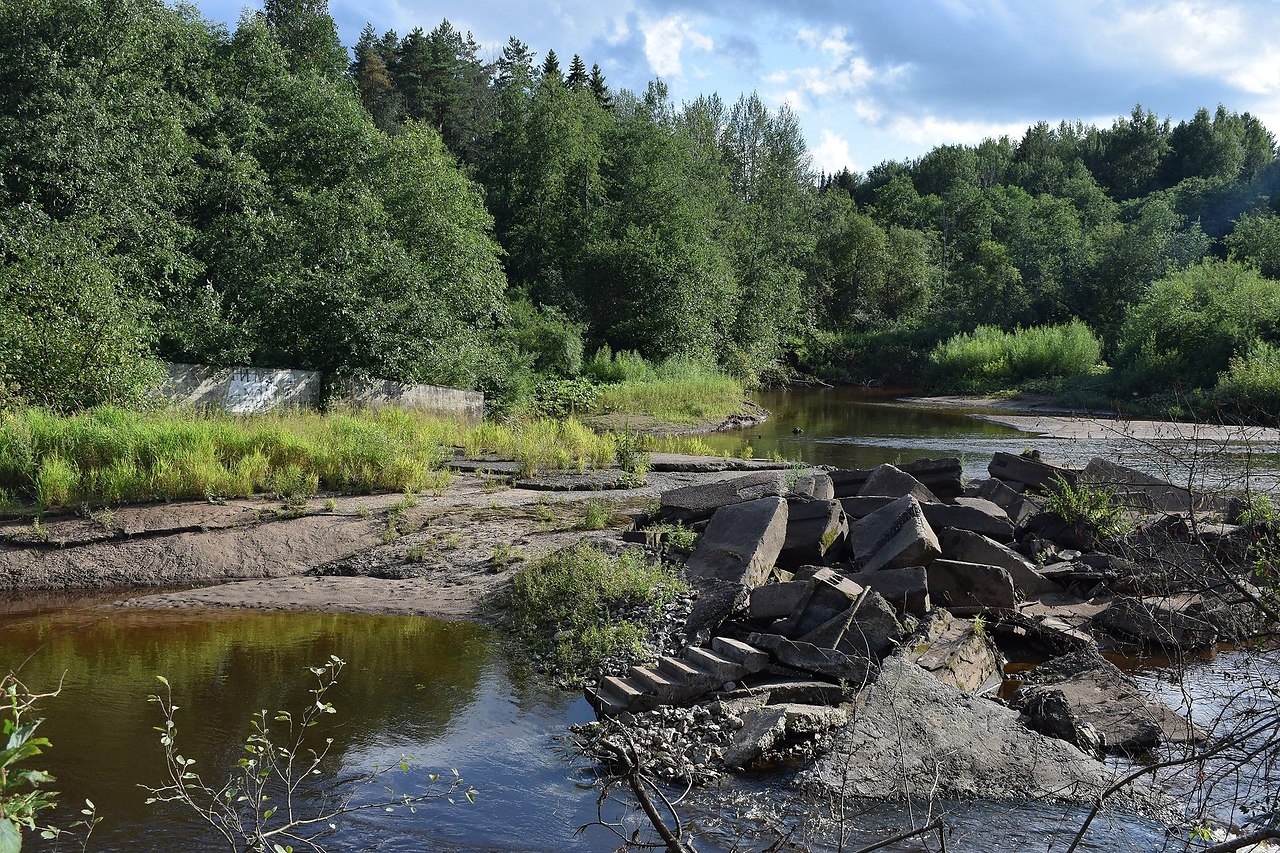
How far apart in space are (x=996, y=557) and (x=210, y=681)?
7248 millimetres

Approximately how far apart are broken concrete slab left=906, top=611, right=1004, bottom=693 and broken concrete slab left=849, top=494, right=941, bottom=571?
2.90 feet

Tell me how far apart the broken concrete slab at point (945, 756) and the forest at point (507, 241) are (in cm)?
251

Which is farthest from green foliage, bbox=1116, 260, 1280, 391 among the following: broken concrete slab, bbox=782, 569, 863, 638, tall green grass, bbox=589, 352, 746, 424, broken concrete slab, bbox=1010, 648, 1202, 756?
broken concrete slab, bbox=782, 569, 863, 638

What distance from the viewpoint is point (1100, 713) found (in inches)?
268

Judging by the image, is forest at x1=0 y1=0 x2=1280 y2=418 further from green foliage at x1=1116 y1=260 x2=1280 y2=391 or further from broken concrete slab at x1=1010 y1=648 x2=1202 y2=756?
broken concrete slab at x1=1010 y1=648 x2=1202 y2=756

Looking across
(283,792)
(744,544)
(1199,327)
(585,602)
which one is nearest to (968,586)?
(744,544)

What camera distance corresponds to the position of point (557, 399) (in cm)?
3042

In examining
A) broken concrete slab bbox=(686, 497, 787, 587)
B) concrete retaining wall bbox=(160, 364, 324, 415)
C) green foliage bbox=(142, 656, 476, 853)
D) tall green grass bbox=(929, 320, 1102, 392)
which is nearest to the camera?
green foliage bbox=(142, 656, 476, 853)

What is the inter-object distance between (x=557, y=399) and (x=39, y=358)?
56.6 ft

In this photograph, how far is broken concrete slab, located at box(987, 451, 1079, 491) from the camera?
40.4ft

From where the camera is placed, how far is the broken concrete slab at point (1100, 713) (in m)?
6.48

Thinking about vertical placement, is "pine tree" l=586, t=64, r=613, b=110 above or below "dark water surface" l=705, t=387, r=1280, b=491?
above

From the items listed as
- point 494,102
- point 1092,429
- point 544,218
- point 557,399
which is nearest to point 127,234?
point 557,399

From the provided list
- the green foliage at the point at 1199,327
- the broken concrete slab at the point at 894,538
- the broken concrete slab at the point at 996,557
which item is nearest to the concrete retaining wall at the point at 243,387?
the broken concrete slab at the point at 894,538
